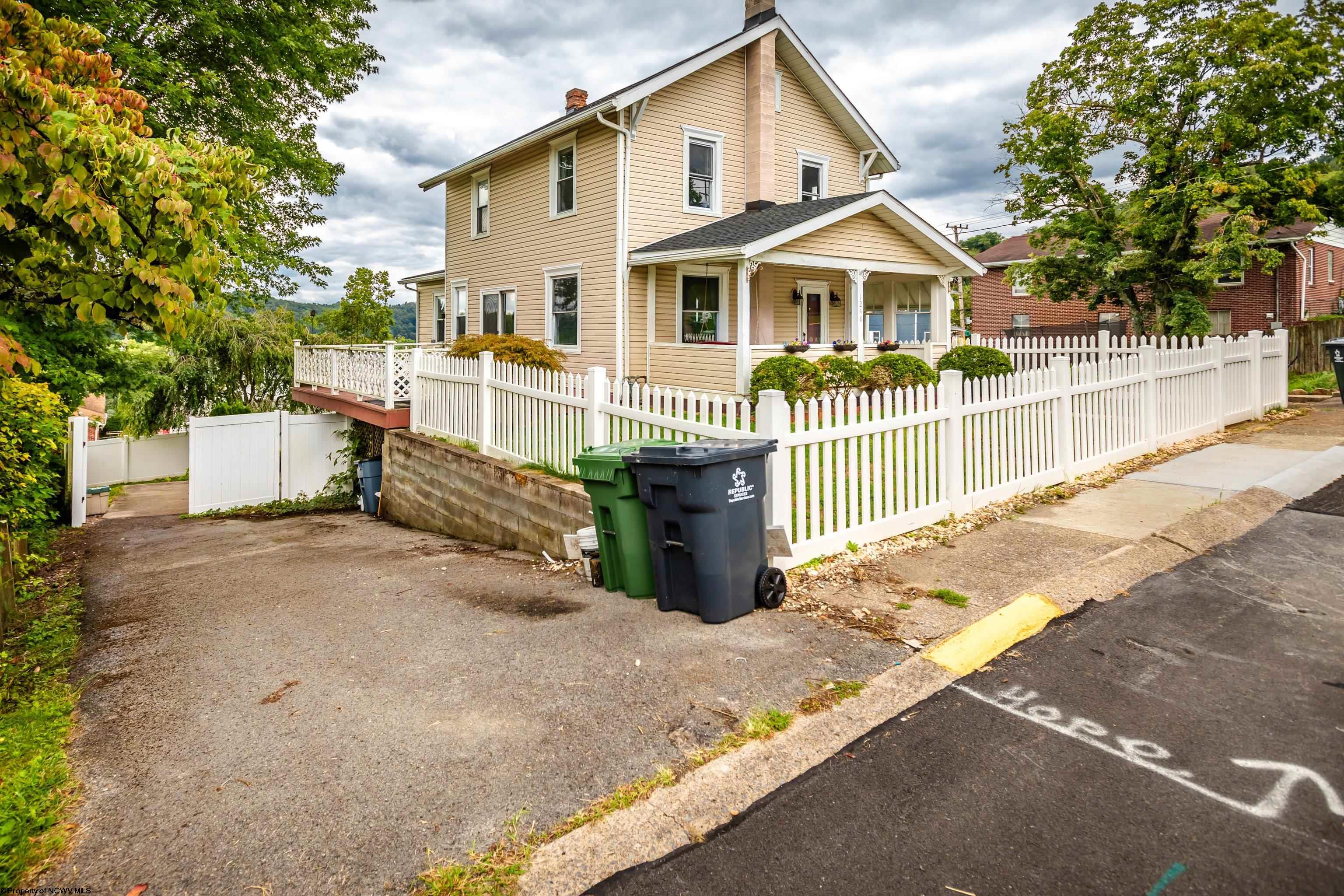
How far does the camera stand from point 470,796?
309 centimetres

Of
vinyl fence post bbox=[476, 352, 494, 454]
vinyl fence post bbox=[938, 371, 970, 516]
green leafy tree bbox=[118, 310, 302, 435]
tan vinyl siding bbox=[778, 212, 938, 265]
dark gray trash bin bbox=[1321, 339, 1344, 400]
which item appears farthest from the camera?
green leafy tree bbox=[118, 310, 302, 435]

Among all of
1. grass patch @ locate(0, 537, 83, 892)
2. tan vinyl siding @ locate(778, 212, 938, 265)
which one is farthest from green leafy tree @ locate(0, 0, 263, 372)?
tan vinyl siding @ locate(778, 212, 938, 265)

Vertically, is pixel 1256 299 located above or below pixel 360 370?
above

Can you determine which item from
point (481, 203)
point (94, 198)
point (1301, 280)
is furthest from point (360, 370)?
point (1301, 280)

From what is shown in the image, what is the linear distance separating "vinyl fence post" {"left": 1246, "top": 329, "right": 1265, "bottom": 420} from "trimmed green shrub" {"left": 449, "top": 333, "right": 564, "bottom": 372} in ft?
39.4

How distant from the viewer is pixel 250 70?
16922mm

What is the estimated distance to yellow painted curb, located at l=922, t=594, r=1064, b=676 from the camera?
14.3 ft

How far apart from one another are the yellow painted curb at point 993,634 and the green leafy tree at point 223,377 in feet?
72.2

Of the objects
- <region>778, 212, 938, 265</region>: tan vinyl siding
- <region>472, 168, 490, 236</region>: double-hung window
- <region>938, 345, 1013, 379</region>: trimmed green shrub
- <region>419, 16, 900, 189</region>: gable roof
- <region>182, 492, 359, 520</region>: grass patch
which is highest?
<region>419, 16, 900, 189</region>: gable roof

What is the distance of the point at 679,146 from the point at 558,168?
9.96 feet

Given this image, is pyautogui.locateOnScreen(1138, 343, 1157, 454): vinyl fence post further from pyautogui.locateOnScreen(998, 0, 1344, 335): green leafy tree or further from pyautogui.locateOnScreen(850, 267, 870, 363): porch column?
pyautogui.locateOnScreen(998, 0, 1344, 335): green leafy tree

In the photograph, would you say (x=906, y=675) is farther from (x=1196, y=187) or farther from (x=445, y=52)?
(x=1196, y=187)

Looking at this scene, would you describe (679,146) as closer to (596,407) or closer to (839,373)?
(839,373)

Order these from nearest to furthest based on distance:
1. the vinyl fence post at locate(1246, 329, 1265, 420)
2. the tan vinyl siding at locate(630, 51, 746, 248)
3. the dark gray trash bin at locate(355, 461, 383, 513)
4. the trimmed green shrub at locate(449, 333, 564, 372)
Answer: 1. the vinyl fence post at locate(1246, 329, 1265, 420)
2. the trimmed green shrub at locate(449, 333, 564, 372)
3. the dark gray trash bin at locate(355, 461, 383, 513)
4. the tan vinyl siding at locate(630, 51, 746, 248)
